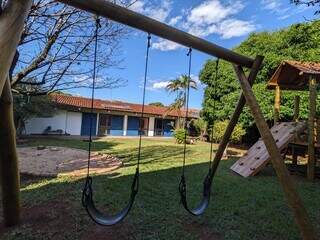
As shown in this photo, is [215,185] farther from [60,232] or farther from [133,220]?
[60,232]

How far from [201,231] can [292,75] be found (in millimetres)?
9257

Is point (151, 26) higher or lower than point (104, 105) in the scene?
lower

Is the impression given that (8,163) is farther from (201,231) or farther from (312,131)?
(312,131)

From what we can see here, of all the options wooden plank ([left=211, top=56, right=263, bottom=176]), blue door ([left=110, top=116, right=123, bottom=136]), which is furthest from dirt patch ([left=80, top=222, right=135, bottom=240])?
blue door ([left=110, top=116, right=123, bottom=136])

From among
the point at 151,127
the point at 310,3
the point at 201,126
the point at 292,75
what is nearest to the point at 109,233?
the point at 310,3

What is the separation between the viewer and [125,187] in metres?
7.29

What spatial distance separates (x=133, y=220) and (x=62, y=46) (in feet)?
13.3

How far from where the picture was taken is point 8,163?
13.8ft

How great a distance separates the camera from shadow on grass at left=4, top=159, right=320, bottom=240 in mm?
4617

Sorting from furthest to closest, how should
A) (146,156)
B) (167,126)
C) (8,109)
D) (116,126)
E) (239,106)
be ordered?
(167,126), (116,126), (146,156), (239,106), (8,109)

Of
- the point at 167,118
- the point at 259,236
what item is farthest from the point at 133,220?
the point at 167,118

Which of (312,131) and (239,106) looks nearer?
(239,106)

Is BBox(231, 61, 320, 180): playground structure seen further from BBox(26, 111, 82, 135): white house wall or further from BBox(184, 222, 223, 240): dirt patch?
BBox(26, 111, 82, 135): white house wall

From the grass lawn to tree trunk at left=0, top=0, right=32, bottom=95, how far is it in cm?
297
